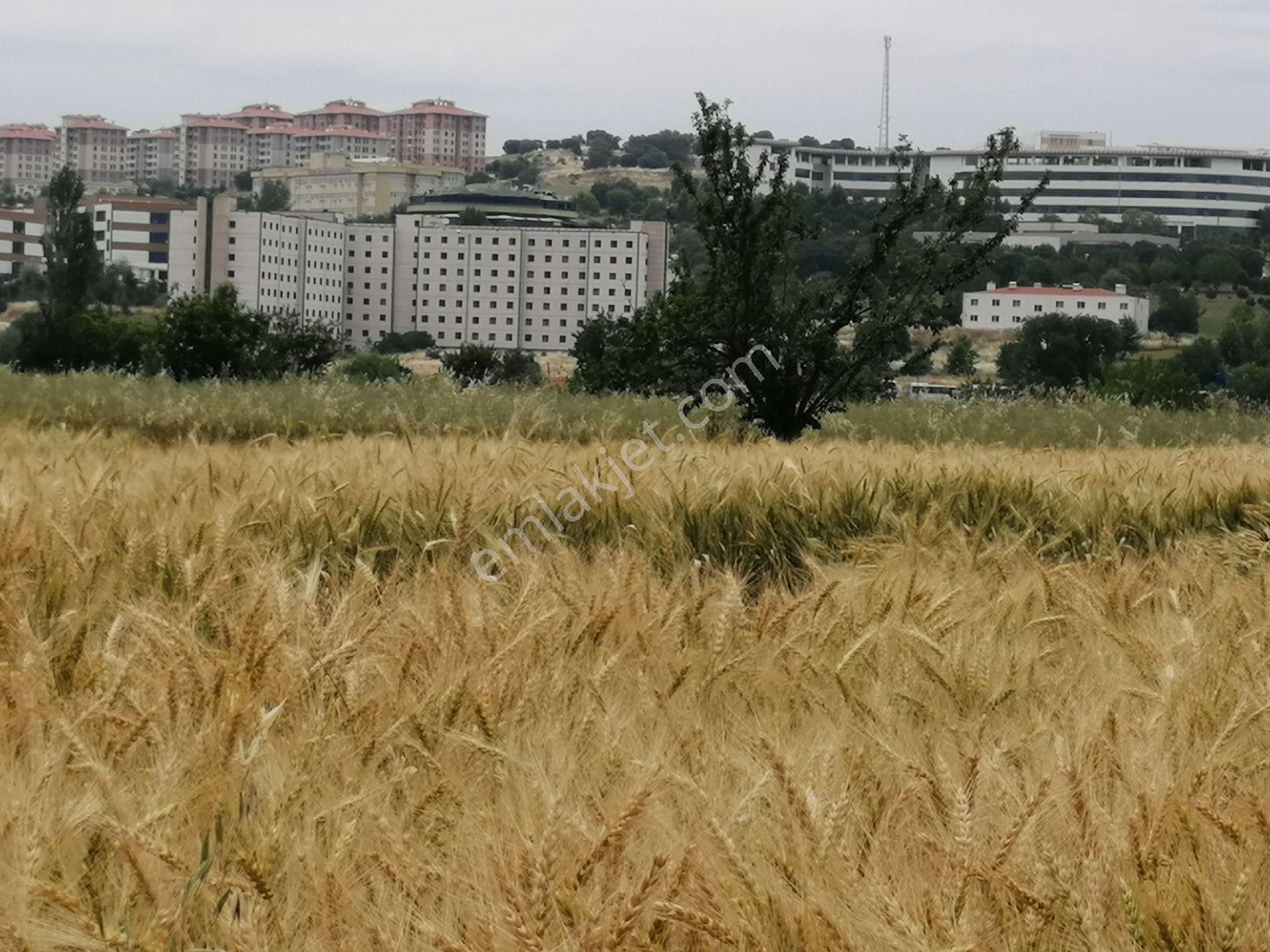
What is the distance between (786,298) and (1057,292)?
99.5m

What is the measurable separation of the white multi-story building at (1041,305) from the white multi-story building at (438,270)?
30.8 m

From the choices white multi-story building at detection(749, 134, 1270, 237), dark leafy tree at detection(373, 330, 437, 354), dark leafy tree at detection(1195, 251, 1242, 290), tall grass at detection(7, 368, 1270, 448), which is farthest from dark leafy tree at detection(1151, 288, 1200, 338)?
tall grass at detection(7, 368, 1270, 448)

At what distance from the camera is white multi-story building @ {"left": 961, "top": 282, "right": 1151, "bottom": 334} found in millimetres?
103688

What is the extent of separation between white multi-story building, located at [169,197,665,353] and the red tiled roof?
32.7 metres

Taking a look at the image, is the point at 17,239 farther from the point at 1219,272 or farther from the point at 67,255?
the point at 1219,272

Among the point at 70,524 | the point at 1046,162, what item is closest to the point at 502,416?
the point at 70,524

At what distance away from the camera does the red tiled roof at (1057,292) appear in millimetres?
104188

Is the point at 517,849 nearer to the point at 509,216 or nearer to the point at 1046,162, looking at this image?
the point at 509,216

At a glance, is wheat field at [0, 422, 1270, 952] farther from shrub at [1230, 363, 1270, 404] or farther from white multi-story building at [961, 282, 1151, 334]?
white multi-story building at [961, 282, 1151, 334]

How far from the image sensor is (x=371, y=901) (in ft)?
5.62

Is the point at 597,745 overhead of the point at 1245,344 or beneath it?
beneath

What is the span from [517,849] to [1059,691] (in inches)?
53.5

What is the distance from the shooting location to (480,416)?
1118 cm

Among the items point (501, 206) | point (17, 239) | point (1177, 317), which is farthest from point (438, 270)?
point (1177, 317)
